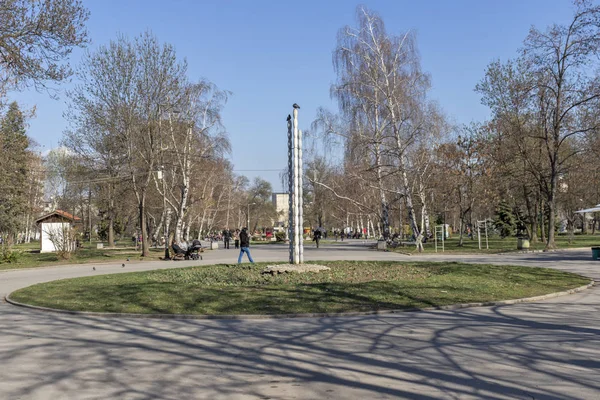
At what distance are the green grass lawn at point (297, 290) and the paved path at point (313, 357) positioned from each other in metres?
1.28

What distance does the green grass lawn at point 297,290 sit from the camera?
1230 centimetres

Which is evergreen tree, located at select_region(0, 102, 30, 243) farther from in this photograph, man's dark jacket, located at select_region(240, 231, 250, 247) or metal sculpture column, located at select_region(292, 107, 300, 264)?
metal sculpture column, located at select_region(292, 107, 300, 264)

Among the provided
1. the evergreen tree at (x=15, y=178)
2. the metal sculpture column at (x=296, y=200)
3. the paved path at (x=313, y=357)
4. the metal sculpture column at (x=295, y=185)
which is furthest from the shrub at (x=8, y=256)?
the paved path at (x=313, y=357)

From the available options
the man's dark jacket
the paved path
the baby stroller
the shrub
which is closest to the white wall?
the shrub

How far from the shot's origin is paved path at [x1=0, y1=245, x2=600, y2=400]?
19.6ft

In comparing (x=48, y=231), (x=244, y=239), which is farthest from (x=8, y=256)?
(x=244, y=239)

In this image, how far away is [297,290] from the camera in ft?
47.1

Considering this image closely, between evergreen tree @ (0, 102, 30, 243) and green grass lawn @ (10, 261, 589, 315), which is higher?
evergreen tree @ (0, 102, 30, 243)

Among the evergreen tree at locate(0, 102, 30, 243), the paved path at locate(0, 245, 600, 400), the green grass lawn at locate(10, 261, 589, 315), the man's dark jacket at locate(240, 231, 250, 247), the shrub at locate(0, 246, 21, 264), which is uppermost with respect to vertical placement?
the evergreen tree at locate(0, 102, 30, 243)

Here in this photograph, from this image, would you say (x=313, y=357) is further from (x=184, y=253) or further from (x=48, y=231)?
(x=48, y=231)

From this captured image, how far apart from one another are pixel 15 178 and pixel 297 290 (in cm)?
4141

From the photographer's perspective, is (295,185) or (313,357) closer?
(313,357)

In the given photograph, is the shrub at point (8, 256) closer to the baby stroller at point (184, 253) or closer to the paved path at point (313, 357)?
the baby stroller at point (184, 253)

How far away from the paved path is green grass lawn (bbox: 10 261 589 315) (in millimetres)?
1277
